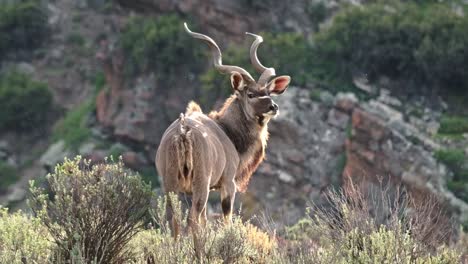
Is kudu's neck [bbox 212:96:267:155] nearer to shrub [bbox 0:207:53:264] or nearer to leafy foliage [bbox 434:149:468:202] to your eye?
shrub [bbox 0:207:53:264]

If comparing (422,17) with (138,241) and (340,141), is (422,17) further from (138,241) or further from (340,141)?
(138,241)

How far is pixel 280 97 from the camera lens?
36.3m

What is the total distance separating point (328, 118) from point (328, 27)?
226 inches

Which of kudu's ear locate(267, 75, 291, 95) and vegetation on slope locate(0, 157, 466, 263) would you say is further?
kudu's ear locate(267, 75, 291, 95)

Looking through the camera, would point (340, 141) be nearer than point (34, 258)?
No

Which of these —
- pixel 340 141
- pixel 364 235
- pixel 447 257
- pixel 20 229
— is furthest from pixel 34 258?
pixel 340 141

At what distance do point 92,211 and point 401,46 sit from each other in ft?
91.2

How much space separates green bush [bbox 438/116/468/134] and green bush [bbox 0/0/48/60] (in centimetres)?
2173

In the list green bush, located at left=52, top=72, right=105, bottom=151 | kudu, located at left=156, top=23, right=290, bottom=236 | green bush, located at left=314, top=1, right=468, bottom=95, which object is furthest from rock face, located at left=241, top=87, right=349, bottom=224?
kudu, located at left=156, top=23, right=290, bottom=236

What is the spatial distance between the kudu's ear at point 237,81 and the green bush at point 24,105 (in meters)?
31.5

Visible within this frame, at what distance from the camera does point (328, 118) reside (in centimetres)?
3634

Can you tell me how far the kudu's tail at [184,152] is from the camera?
491 inches

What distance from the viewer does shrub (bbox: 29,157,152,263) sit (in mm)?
11812

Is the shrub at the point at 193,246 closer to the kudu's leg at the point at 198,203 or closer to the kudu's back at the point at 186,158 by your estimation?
the kudu's leg at the point at 198,203
